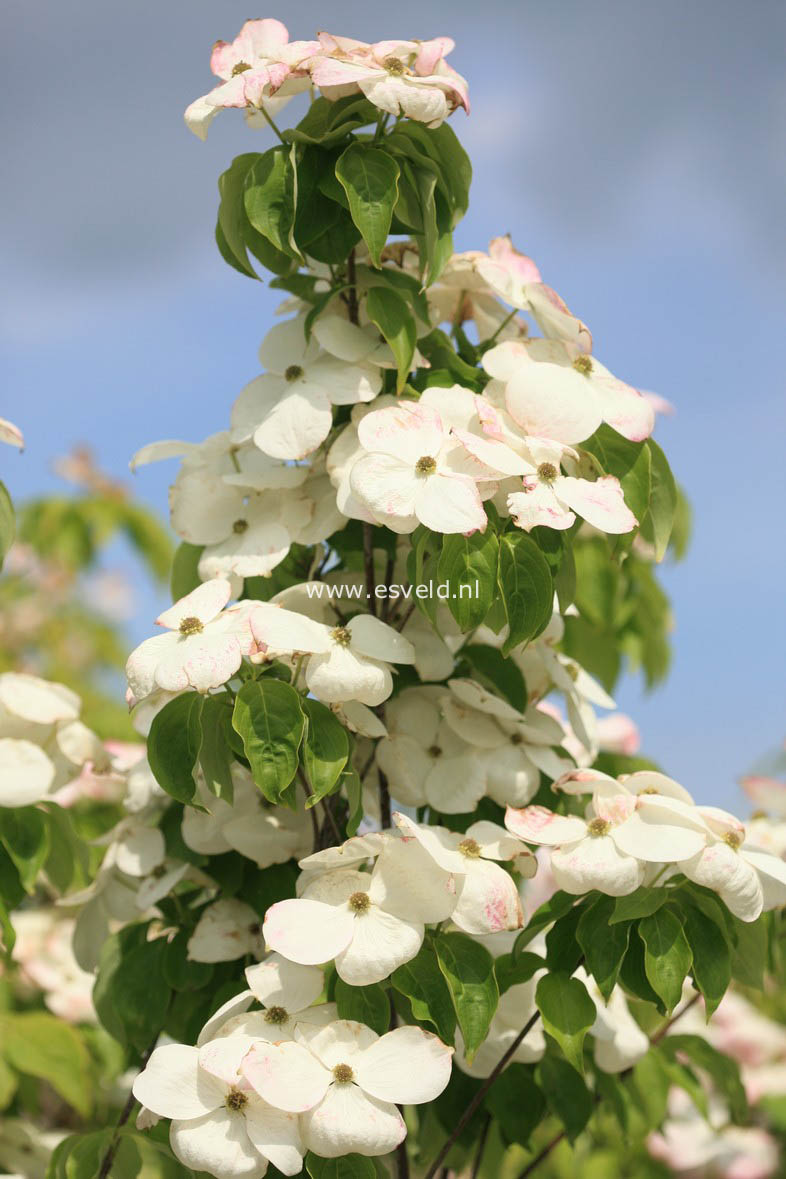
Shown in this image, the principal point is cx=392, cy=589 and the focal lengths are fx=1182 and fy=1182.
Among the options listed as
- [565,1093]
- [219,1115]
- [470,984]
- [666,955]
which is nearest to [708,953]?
[666,955]

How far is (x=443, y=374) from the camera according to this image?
1.17m

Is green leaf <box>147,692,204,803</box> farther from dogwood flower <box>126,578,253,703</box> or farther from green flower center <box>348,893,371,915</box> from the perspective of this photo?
green flower center <box>348,893,371,915</box>

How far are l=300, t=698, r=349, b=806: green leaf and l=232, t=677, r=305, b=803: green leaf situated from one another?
0.04m

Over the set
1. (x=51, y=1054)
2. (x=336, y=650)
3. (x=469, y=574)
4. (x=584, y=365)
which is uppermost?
(x=584, y=365)

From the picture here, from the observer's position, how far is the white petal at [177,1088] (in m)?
0.92

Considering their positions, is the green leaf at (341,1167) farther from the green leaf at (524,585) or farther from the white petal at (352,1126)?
the green leaf at (524,585)

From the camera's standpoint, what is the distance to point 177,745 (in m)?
1.00

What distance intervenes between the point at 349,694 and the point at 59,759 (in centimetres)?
48

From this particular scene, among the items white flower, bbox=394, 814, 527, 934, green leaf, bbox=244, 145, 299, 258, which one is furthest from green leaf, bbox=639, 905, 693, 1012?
green leaf, bbox=244, 145, 299, 258

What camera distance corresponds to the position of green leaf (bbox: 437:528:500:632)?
950 mm

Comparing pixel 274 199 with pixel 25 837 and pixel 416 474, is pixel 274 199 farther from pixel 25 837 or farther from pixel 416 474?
→ pixel 25 837

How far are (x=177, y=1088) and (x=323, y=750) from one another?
11.4 inches

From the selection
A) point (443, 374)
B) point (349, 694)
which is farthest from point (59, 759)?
point (443, 374)

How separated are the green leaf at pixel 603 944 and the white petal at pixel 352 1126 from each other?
0.20 m
